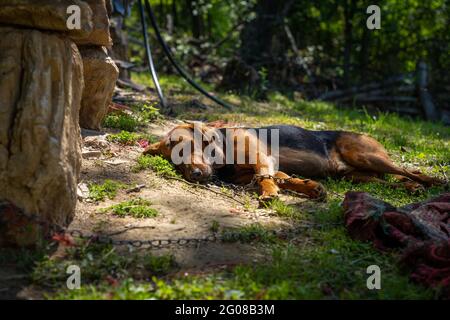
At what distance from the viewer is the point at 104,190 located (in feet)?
18.9

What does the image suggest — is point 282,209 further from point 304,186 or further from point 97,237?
point 97,237

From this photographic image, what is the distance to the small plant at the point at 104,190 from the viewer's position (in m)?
5.57

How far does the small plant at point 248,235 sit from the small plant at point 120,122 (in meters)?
3.46

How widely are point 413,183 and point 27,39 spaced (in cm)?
481

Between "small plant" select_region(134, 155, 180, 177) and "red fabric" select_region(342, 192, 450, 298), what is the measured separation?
2.04 m

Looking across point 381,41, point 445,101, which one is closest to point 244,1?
point 381,41

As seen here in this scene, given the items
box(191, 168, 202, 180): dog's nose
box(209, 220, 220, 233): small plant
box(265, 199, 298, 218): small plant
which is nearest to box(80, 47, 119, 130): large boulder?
box(191, 168, 202, 180): dog's nose

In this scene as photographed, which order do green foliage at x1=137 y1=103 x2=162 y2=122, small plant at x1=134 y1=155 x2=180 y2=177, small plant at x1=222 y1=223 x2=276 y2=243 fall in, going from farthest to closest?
green foliage at x1=137 y1=103 x2=162 y2=122
small plant at x1=134 y1=155 x2=180 y2=177
small plant at x1=222 y1=223 x2=276 y2=243

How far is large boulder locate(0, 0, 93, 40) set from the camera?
4336 millimetres

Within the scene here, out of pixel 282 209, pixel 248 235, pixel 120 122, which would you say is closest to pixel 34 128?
pixel 248 235

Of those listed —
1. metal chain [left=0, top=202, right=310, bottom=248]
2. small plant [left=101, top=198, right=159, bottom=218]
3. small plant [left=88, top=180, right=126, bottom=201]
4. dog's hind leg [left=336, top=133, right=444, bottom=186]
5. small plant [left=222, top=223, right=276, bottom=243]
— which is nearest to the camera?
metal chain [left=0, top=202, right=310, bottom=248]

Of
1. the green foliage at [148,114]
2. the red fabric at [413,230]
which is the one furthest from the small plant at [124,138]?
the red fabric at [413,230]

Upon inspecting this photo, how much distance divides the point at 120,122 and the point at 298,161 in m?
2.62

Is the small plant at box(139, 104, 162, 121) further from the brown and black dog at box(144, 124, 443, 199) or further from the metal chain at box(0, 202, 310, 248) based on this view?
the metal chain at box(0, 202, 310, 248)
